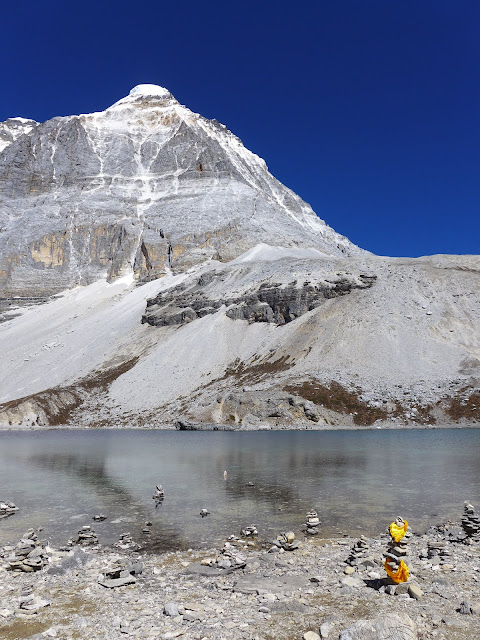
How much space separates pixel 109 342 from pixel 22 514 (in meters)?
101

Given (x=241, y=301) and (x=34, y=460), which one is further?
(x=241, y=301)

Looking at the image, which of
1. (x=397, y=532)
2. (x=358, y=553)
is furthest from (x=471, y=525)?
(x=397, y=532)

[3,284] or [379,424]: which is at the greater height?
[3,284]

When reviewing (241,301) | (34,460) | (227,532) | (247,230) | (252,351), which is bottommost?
(34,460)

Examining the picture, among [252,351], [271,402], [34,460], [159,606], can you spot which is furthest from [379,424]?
[159,606]

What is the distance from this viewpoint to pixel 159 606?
10.7 metres

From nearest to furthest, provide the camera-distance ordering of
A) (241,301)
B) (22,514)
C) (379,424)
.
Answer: (22,514) → (379,424) → (241,301)

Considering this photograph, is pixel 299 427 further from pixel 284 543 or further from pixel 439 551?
pixel 439 551

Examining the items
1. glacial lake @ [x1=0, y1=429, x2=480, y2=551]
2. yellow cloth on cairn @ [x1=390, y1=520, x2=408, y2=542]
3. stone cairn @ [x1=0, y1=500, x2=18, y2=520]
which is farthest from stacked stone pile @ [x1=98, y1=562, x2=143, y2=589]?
stone cairn @ [x1=0, y1=500, x2=18, y2=520]

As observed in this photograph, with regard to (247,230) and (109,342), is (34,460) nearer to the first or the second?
(109,342)

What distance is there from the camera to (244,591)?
37.9 feet

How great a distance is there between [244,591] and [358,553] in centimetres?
414

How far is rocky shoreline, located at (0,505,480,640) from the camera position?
30.6 ft

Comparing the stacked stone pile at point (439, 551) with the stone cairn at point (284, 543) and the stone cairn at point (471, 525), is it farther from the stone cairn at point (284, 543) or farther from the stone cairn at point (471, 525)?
the stone cairn at point (284, 543)
